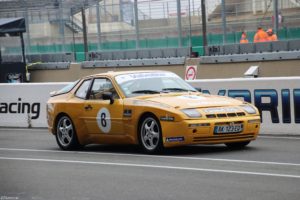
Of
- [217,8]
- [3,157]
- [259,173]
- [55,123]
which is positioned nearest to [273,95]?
[55,123]

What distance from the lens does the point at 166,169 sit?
10977 mm

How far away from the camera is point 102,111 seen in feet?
45.9

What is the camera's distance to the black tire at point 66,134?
14.7 m

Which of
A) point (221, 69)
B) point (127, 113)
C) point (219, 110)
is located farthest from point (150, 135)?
point (221, 69)

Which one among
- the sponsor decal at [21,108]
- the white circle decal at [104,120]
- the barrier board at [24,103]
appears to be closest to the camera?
the white circle decal at [104,120]

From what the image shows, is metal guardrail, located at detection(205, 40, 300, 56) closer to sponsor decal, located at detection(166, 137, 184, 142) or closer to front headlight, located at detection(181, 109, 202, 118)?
front headlight, located at detection(181, 109, 202, 118)

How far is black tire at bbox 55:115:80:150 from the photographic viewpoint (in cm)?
1473

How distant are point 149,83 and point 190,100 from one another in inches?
43.2

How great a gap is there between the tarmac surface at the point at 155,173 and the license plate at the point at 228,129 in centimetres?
32

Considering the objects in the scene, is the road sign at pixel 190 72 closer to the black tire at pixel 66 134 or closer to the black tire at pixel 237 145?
the black tire at pixel 66 134

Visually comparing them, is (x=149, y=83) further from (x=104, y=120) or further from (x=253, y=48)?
(x=253, y=48)

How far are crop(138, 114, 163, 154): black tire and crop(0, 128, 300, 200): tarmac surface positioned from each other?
175mm

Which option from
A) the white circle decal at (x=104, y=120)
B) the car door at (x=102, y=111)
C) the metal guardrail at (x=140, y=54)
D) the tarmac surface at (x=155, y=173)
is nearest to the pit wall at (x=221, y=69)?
the metal guardrail at (x=140, y=54)

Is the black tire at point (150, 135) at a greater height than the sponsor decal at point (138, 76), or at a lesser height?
lesser
